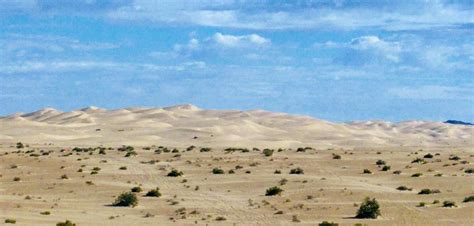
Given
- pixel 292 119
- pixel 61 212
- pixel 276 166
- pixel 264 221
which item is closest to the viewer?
pixel 264 221

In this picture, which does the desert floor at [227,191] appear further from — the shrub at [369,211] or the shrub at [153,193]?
the shrub at [153,193]

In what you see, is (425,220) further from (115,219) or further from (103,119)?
(103,119)

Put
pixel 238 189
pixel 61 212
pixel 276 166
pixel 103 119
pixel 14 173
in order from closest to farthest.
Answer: pixel 61 212
pixel 238 189
pixel 14 173
pixel 276 166
pixel 103 119

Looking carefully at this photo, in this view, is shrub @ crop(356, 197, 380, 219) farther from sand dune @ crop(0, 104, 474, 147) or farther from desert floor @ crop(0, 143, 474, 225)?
sand dune @ crop(0, 104, 474, 147)

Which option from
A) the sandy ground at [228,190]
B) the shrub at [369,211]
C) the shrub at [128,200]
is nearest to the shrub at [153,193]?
the sandy ground at [228,190]

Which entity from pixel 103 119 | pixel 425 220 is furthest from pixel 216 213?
pixel 103 119

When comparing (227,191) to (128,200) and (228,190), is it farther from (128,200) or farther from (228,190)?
(128,200)

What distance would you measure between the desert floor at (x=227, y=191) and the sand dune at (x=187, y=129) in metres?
52.6

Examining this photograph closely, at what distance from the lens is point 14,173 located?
54.2 metres

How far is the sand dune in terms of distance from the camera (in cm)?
12381

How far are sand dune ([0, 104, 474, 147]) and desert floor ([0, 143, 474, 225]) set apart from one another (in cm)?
5258

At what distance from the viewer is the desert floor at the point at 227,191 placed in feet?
102

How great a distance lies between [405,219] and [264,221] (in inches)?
209

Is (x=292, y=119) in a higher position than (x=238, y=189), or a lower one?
higher
